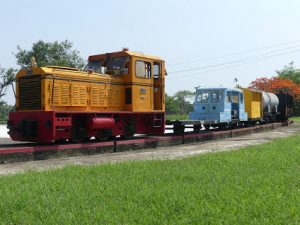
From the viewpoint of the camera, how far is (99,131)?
46.4 ft

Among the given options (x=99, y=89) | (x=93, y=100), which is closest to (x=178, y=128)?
(x=99, y=89)

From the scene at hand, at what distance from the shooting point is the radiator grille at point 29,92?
12623 mm

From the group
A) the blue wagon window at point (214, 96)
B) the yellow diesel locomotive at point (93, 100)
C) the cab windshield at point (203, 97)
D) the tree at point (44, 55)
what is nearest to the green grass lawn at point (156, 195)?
the yellow diesel locomotive at point (93, 100)

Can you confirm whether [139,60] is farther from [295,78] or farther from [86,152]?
[295,78]

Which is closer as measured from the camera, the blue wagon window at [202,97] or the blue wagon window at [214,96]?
the blue wagon window at [214,96]

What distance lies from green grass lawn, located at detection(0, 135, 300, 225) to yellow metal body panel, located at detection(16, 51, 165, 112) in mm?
4703

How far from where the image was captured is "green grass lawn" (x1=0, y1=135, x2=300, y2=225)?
4871 millimetres

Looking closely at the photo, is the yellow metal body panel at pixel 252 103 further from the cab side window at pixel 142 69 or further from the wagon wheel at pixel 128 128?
the wagon wheel at pixel 128 128

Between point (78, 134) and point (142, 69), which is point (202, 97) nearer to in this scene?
point (142, 69)

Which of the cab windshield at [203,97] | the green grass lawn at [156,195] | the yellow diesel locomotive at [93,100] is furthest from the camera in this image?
the cab windshield at [203,97]

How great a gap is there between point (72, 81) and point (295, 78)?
76525 mm

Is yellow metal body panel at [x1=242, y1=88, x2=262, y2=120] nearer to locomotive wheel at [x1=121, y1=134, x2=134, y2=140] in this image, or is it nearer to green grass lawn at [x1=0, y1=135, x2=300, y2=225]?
locomotive wheel at [x1=121, y1=134, x2=134, y2=140]

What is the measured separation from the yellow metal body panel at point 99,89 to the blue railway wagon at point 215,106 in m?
6.63

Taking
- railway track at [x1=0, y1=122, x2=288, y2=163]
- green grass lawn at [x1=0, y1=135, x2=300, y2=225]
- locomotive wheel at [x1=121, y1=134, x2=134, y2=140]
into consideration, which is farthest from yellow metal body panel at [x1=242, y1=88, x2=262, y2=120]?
green grass lawn at [x1=0, y1=135, x2=300, y2=225]
